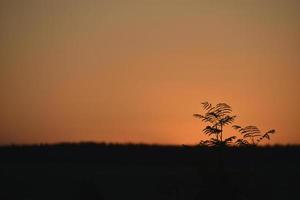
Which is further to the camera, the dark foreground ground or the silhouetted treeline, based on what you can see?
the silhouetted treeline

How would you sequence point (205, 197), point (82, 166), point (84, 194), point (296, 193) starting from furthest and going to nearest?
1. point (82, 166)
2. point (296, 193)
3. point (84, 194)
4. point (205, 197)

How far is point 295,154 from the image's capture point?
44.7m

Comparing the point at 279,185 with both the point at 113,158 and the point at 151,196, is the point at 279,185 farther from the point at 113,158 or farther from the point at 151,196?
the point at 113,158

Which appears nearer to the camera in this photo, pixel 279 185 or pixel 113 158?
pixel 279 185

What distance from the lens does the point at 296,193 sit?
1291 inches

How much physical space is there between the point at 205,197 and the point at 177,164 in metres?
35.6

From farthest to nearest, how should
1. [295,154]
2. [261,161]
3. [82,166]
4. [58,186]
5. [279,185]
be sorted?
1. [82,166]
2. [295,154]
3. [58,186]
4. [279,185]
5. [261,161]

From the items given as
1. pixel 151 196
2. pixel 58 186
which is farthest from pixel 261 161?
pixel 58 186

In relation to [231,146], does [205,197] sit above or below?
below

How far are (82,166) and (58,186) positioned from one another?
8.39 m

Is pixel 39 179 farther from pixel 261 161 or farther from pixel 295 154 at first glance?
pixel 261 161

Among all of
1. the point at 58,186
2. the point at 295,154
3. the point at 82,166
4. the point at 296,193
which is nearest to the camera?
the point at 296,193

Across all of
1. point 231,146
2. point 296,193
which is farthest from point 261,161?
point 296,193

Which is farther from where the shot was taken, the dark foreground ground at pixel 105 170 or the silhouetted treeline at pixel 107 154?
the silhouetted treeline at pixel 107 154
